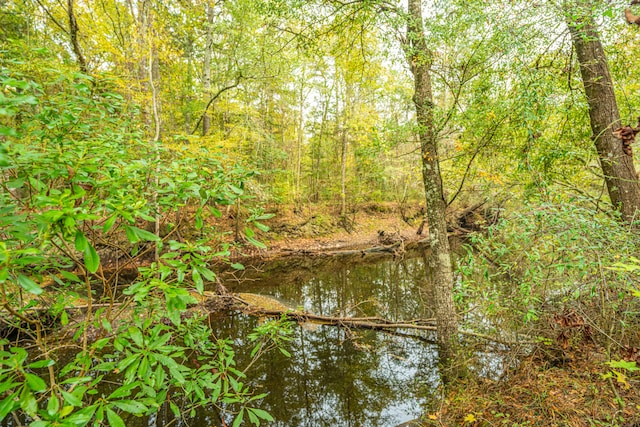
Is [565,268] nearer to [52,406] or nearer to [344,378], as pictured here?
[344,378]

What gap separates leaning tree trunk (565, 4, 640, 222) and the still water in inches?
148

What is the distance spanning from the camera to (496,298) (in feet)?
11.5

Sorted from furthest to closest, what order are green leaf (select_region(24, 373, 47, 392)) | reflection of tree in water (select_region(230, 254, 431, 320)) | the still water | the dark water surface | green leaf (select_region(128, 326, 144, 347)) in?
reflection of tree in water (select_region(230, 254, 431, 320)), the still water, the dark water surface, green leaf (select_region(128, 326, 144, 347)), green leaf (select_region(24, 373, 47, 392))

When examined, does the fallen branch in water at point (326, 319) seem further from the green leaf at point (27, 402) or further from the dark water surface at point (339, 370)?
the green leaf at point (27, 402)

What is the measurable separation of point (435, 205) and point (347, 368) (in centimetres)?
324

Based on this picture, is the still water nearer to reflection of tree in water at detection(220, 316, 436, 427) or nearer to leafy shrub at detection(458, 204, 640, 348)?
reflection of tree in water at detection(220, 316, 436, 427)

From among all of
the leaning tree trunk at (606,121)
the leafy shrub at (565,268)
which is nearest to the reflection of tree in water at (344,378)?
the leafy shrub at (565,268)

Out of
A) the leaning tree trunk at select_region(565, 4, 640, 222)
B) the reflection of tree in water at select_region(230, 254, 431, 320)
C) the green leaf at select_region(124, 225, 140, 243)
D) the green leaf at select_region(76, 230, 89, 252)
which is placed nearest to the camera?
the green leaf at select_region(76, 230, 89, 252)

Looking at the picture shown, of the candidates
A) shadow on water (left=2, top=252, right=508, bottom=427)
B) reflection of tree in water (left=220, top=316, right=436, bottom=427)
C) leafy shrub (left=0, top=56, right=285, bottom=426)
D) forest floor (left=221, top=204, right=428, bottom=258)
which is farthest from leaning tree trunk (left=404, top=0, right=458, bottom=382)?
forest floor (left=221, top=204, right=428, bottom=258)

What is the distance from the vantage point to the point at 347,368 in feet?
16.9

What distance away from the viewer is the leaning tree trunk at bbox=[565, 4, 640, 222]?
12.4ft

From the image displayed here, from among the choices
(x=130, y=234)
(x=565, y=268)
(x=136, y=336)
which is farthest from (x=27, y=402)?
(x=565, y=268)

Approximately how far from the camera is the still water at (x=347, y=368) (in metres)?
4.21

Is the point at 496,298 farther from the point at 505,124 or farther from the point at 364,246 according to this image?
the point at 364,246
